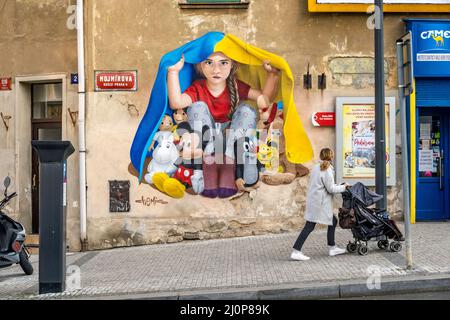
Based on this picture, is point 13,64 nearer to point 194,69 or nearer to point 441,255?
point 194,69

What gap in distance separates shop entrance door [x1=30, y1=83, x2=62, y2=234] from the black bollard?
462 centimetres

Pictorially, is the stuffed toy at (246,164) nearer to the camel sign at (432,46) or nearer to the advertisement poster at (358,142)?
the advertisement poster at (358,142)

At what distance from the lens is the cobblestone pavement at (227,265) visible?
24.1 ft

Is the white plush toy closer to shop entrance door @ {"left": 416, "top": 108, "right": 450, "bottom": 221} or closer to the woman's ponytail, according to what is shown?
the woman's ponytail

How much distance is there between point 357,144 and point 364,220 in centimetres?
284

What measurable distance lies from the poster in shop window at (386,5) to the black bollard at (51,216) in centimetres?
590

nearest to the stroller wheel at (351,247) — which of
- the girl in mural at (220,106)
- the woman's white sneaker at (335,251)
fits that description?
the woman's white sneaker at (335,251)

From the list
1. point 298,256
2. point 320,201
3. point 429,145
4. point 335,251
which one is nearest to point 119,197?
point 298,256

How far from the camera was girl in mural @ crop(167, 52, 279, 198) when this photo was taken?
10.9 meters

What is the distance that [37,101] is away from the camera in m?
12.0

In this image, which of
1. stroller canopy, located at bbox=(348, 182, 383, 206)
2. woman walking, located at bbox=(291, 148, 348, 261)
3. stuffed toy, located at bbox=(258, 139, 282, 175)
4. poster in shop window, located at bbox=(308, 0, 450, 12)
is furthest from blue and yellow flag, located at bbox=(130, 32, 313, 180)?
stroller canopy, located at bbox=(348, 182, 383, 206)

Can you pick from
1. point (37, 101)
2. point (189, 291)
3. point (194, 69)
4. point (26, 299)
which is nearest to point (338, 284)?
point (189, 291)

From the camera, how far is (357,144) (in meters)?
10.9

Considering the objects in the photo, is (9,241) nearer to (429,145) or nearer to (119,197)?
(119,197)
